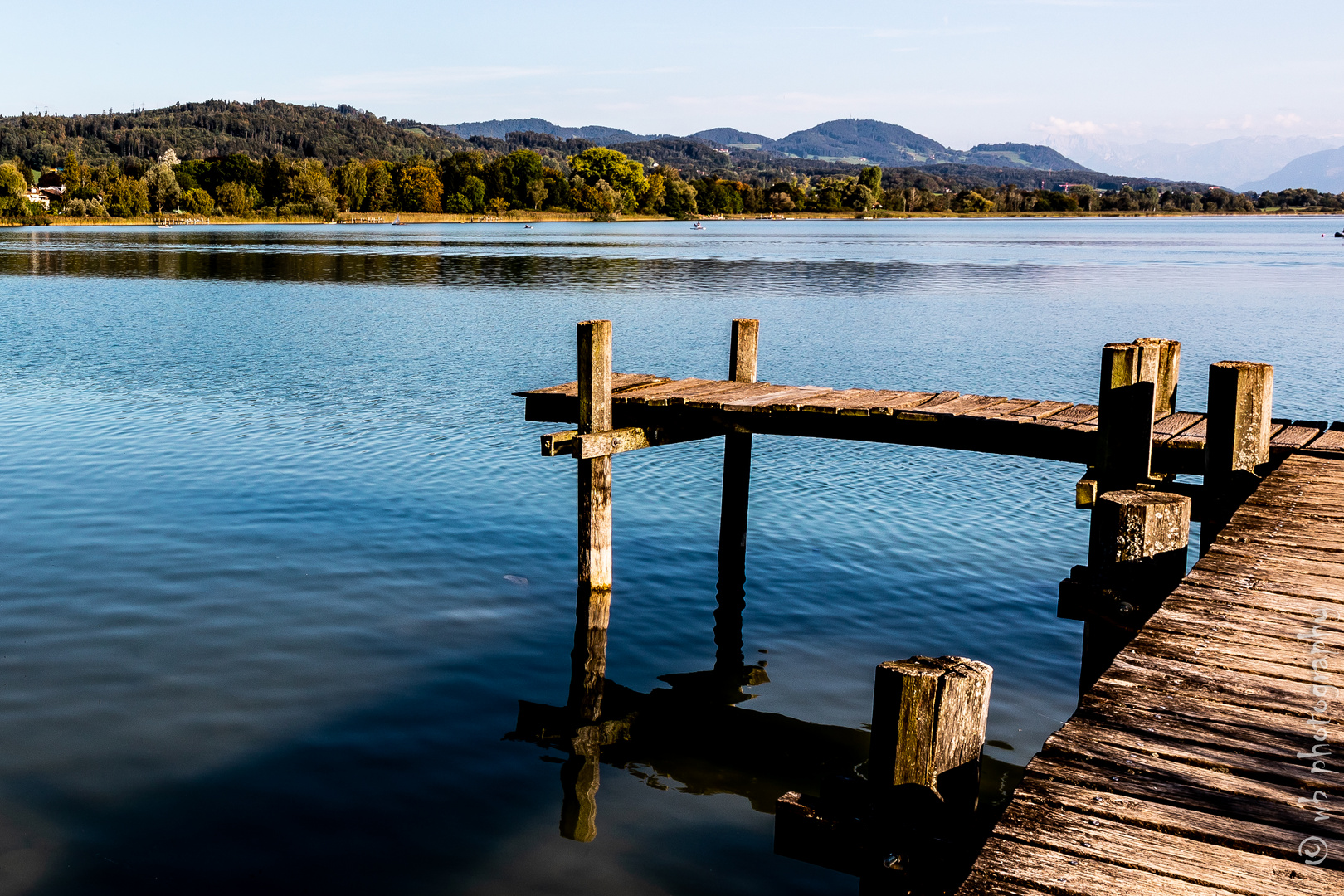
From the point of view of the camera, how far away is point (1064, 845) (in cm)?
408

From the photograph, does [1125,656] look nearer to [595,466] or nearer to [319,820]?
[319,820]

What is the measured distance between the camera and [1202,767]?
15.4 ft

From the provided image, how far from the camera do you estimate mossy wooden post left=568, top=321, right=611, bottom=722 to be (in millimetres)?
11938

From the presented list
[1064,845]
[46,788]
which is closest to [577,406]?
[46,788]

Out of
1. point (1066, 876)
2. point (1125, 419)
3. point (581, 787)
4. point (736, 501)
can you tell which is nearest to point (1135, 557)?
point (1125, 419)

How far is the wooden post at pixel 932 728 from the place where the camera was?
4699mm

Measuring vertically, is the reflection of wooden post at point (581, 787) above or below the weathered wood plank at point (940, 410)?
below

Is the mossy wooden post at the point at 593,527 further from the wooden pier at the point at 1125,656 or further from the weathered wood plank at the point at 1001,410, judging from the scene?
the weathered wood plank at the point at 1001,410

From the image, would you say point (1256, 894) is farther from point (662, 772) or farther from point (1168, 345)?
point (1168, 345)

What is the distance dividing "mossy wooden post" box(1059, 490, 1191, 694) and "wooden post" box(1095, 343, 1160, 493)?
7.28ft

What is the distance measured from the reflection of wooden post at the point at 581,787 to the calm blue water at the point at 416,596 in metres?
0.10

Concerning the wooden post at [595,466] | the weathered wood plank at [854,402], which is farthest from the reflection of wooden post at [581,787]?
the weathered wood plank at [854,402]

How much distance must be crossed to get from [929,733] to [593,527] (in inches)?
338

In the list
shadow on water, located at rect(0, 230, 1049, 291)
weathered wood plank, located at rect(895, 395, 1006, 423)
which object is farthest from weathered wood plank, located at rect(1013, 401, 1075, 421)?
shadow on water, located at rect(0, 230, 1049, 291)
